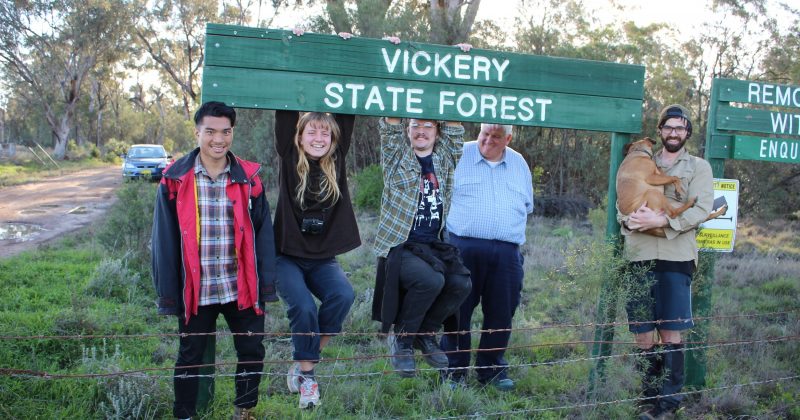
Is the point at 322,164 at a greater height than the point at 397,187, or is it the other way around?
the point at 322,164

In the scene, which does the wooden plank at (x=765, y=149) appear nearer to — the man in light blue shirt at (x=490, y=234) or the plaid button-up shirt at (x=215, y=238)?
the man in light blue shirt at (x=490, y=234)

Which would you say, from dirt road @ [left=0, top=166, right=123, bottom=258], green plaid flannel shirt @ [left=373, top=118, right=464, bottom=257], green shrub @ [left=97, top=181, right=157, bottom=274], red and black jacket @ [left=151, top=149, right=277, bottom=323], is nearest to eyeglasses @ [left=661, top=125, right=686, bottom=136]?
green plaid flannel shirt @ [left=373, top=118, right=464, bottom=257]

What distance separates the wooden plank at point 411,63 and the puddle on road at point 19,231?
8219 millimetres

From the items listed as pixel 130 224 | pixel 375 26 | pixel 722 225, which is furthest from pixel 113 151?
pixel 722 225

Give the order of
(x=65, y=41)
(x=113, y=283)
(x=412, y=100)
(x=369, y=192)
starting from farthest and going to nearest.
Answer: (x=65, y=41)
(x=369, y=192)
(x=113, y=283)
(x=412, y=100)

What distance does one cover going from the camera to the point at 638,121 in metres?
4.08

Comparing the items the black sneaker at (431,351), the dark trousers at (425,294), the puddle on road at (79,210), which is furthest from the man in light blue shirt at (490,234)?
the puddle on road at (79,210)

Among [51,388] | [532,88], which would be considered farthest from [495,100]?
[51,388]

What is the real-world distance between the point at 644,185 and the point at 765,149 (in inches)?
54.6

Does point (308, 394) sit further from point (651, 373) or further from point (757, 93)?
point (757, 93)

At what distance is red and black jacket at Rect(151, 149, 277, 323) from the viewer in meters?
3.19

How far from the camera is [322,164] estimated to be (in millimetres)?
3805

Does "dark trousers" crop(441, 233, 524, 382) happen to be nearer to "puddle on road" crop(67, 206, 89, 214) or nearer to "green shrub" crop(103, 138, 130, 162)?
"puddle on road" crop(67, 206, 89, 214)

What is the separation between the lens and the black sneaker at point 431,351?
4020mm
